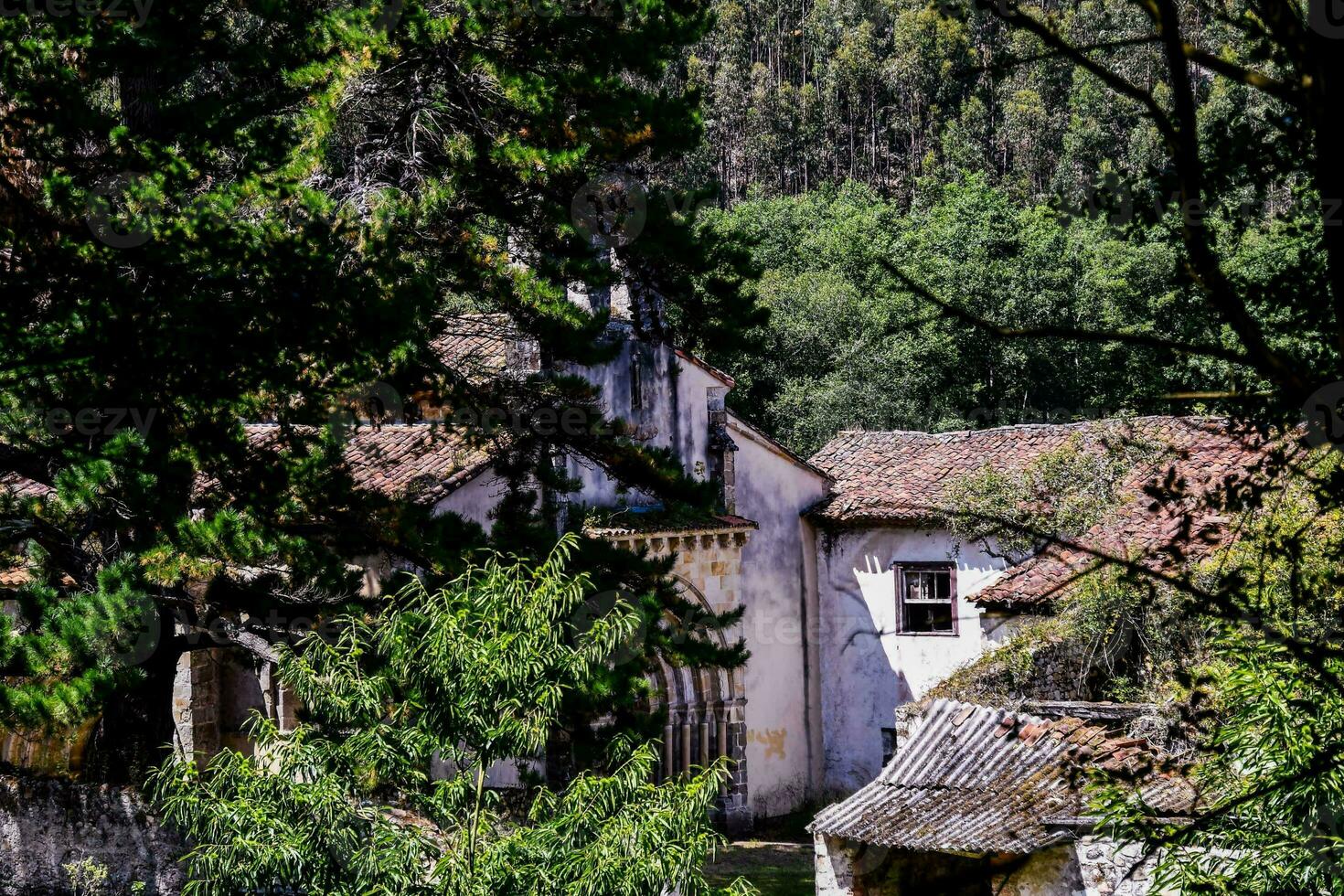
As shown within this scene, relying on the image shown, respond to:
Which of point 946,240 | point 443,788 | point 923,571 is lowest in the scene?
point 443,788

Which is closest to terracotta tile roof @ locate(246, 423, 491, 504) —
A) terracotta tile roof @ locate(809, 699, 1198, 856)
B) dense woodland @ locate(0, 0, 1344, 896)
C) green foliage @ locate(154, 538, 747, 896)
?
dense woodland @ locate(0, 0, 1344, 896)

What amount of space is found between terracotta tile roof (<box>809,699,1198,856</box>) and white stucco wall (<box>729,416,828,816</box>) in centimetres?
808

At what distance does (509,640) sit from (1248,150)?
5.71m

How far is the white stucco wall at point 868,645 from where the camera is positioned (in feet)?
76.5

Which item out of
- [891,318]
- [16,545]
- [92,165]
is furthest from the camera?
[891,318]

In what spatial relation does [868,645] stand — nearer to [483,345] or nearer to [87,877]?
[483,345]

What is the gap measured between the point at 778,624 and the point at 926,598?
2446 mm

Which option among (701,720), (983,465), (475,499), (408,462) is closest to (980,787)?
(475,499)

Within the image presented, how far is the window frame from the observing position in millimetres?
23250

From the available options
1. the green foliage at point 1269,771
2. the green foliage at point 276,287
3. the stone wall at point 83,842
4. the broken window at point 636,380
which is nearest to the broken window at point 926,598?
the broken window at point 636,380

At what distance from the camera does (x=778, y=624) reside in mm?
23641

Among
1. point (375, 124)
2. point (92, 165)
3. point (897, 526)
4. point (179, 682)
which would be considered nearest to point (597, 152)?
point (375, 124)

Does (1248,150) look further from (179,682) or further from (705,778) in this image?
(179,682)

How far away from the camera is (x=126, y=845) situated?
11133 millimetres
